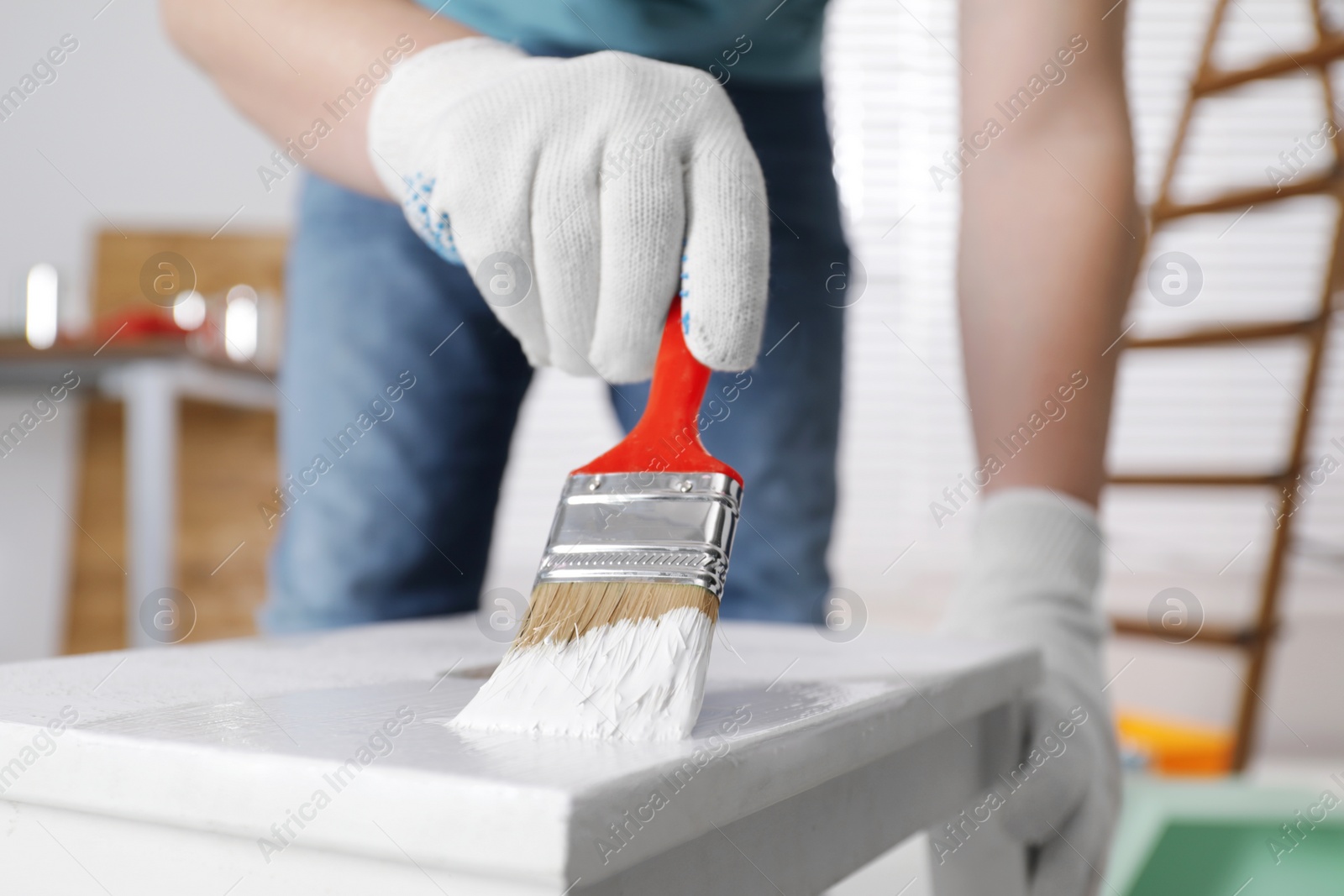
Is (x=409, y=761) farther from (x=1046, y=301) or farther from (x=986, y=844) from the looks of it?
(x=1046, y=301)

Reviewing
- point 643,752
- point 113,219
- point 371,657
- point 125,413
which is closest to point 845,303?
point 371,657

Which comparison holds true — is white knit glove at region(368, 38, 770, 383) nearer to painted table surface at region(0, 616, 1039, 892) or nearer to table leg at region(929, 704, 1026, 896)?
painted table surface at region(0, 616, 1039, 892)

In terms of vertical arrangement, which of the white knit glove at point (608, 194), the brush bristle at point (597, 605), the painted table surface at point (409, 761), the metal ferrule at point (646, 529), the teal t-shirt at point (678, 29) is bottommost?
the painted table surface at point (409, 761)

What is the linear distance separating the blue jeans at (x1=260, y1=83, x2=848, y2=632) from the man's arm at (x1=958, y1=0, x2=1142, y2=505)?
0.14m

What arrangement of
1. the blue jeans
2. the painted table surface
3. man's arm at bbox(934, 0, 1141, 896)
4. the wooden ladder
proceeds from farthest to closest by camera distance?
1. the wooden ladder
2. the blue jeans
3. man's arm at bbox(934, 0, 1141, 896)
4. the painted table surface

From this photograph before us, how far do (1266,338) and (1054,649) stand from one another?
1.16 metres

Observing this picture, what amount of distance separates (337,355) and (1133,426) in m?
1.92

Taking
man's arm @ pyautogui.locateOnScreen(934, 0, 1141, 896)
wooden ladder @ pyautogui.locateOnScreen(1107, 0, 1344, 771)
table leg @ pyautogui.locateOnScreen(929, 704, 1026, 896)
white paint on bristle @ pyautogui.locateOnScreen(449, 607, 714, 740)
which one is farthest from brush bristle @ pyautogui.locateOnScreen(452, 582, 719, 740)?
wooden ladder @ pyautogui.locateOnScreen(1107, 0, 1344, 771)

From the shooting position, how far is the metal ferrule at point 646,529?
35 centimetres

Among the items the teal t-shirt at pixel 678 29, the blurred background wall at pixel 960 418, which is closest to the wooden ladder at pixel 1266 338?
the blurred background wall at pixel 960 418

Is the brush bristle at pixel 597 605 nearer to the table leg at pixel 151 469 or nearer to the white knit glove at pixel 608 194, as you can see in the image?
the white knit glove at pixel 608 194

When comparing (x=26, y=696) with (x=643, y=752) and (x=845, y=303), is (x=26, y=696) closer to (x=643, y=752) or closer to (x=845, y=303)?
(x=643, y=752)

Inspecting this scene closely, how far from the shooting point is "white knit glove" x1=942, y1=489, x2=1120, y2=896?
21.7 inches

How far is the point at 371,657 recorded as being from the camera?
1.57 feet
